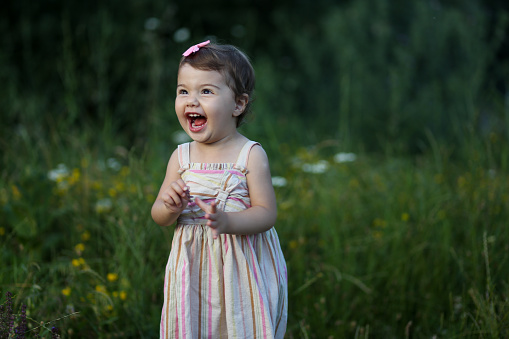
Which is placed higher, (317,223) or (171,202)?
(171,202)

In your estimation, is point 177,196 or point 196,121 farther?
point 196,121

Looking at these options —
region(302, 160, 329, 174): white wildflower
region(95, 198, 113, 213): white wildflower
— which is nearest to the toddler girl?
region(95, 198, 113, 213): white wildflower

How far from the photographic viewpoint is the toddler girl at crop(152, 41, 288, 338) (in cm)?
167

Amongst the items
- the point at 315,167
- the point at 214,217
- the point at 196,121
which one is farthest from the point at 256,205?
the point at 315,167

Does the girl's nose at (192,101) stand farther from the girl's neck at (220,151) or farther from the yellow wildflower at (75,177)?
the yellow wildflower at (75,177)

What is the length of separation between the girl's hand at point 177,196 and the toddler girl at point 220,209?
4 cm

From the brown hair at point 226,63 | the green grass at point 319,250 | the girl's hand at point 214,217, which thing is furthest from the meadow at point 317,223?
the girl's hand at point 214,217

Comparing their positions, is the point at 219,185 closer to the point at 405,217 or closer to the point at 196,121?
the point at 196,121

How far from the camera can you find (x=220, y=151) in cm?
173

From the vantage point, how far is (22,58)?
6.80 metres

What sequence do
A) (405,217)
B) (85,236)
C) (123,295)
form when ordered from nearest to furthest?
1. (123,295)
2. (85,236)
3. (405,217)

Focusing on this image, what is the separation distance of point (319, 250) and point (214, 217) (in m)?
1.70

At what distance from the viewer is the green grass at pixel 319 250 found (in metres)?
2.23

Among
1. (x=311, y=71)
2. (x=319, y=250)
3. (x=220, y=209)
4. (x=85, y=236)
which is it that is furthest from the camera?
(x=311, y=71)
